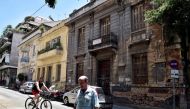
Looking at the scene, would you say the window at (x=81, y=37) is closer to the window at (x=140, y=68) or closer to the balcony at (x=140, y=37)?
the balcony at (x=140, y=37)

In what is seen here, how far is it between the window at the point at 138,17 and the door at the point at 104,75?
4.16 metres

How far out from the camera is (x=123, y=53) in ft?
68.2

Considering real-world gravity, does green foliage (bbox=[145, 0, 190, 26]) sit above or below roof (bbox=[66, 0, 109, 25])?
below

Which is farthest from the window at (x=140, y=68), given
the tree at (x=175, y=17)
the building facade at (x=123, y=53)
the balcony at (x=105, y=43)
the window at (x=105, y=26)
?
the tree at (x=175, y=17)

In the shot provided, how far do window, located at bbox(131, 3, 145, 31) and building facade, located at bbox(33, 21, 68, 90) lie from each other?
36.4 feet

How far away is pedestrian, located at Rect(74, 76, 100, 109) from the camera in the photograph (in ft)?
19.6

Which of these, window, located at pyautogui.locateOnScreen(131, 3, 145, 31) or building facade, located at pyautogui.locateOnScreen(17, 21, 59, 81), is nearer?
window, located at pyautogui.locateOnScreen(131, 3, 145, 31)

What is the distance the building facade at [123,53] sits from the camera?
1727cm

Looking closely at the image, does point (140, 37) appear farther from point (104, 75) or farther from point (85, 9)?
point (85, 9)

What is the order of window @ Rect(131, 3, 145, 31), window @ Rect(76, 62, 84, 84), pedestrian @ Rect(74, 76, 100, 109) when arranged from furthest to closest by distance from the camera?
window @ Rect(76, 62, 84, 84), window @ Rect(131, 3, 145, 31), pedestrian @ Rect(74, 76, 100, 109)

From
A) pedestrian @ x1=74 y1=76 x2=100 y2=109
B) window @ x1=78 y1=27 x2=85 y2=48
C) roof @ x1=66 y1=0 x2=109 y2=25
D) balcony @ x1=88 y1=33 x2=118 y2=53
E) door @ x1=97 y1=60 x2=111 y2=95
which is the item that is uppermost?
roof @ x1=66 y1=0 x2=109 y2=25

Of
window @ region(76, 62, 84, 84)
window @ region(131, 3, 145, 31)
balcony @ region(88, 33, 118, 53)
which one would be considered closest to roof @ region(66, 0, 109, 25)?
balcony @ region(88, 33, 118, 53)

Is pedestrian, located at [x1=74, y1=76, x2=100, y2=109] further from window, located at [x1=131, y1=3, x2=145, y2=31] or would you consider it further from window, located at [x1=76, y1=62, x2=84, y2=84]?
window, located at [x1=76, y1=62, x2=84, y2=84]

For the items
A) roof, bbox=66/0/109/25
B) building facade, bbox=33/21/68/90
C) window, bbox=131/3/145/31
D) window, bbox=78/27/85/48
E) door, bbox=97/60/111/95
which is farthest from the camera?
building facade, bbox=33/21/68/90
